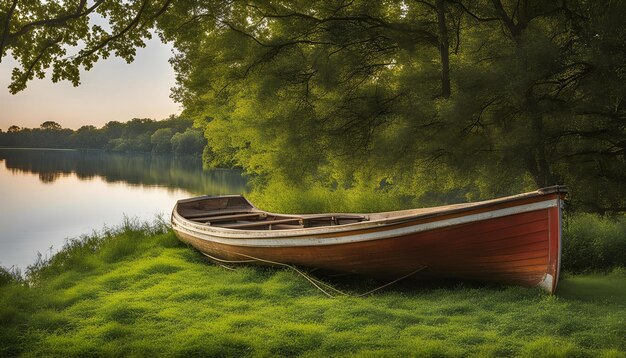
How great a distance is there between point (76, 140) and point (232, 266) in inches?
5197

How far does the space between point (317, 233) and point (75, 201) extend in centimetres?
2842

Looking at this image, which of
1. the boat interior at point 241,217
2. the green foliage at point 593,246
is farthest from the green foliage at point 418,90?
the boat interior at point 241,217

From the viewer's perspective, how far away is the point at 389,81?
15883mm

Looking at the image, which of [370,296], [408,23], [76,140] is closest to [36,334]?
[370,296]

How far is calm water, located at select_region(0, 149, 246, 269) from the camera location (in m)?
20.9

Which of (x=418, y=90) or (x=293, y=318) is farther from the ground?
(x=418, y=90)

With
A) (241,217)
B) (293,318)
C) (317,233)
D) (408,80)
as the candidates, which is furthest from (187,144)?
(293,318)

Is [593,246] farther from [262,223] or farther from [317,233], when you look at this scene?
[262,223]

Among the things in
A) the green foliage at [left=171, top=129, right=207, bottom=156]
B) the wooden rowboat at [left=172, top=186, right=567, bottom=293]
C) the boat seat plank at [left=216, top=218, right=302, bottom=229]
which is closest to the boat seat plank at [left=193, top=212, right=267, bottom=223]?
the boat seat plank at [left=216, top=218, right=302, bottom=229]

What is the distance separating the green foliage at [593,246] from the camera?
38.4 feet

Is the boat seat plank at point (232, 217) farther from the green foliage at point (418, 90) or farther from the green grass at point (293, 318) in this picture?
the green grass at point (293, 318)

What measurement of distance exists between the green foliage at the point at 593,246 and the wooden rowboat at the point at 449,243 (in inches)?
173

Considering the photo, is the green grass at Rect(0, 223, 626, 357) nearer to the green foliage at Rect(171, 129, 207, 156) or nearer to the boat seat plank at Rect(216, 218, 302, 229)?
the boat seat plank at Rect(216, 218, 302, 229)

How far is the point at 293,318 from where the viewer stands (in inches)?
257
